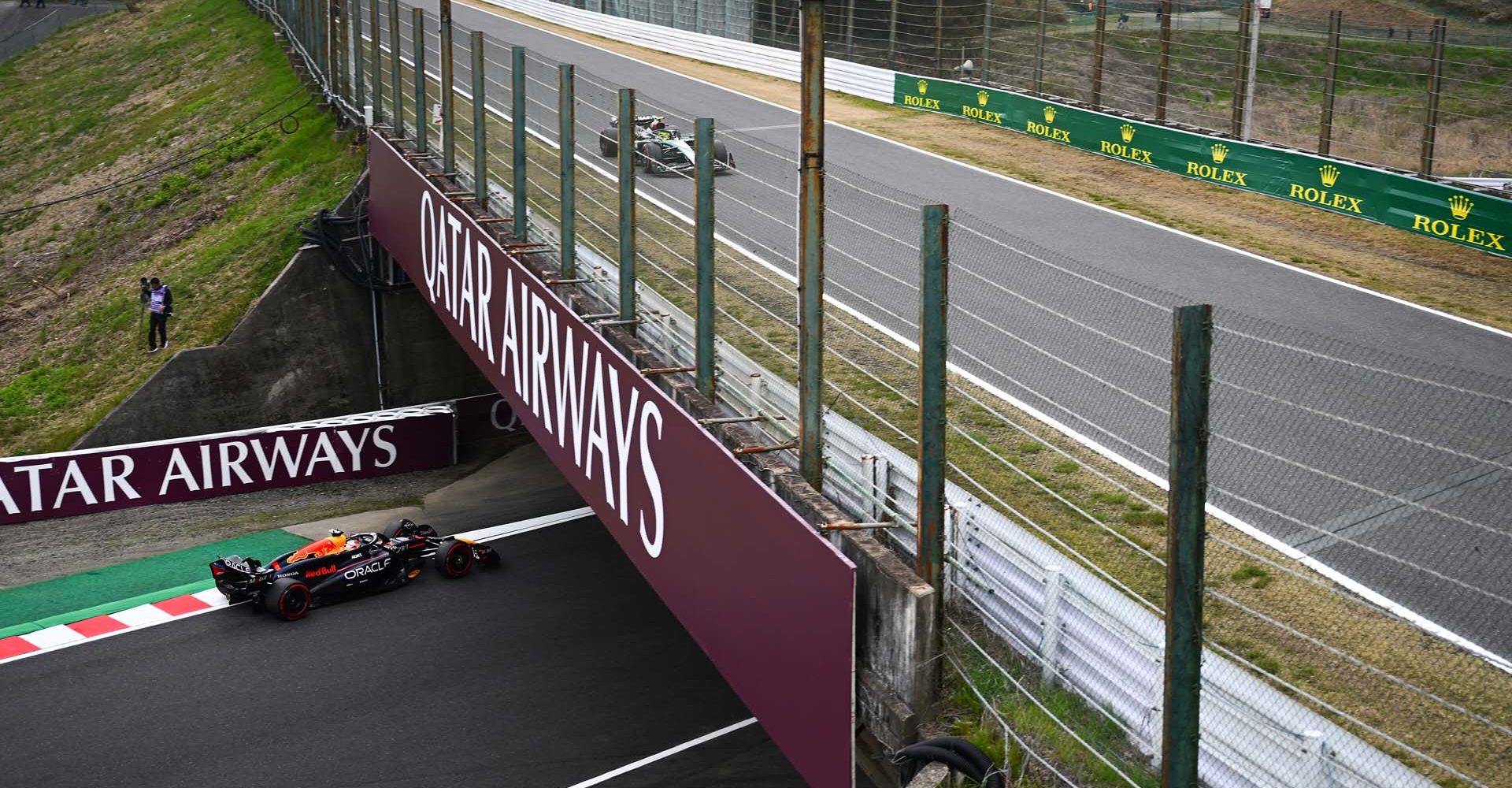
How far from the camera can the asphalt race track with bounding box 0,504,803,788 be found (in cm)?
1006

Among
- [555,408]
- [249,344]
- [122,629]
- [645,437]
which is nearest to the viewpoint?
[645,437]

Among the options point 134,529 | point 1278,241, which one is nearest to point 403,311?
point 134,529

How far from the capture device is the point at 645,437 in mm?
8234

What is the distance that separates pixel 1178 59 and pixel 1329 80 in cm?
319

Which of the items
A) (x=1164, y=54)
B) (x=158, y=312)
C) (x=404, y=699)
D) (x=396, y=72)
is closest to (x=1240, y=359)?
(x=404, y=699)

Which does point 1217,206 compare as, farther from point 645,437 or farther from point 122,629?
point 122,629

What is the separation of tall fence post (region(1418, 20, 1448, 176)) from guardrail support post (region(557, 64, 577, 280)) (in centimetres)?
1070

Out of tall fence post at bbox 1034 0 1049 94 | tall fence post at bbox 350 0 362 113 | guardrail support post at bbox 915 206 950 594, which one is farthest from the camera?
tall fence post at bbox 1034 0 1049 94

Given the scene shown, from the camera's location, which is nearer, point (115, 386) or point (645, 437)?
point (645, 437)

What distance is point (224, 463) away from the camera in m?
18.7

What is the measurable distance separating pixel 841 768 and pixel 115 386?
18.0 metres

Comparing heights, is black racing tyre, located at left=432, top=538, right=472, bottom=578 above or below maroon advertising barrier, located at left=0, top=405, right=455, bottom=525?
above

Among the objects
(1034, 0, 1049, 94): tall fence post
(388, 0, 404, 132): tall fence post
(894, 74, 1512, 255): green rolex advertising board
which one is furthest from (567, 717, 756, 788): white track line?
(1034, 0, 1049, 94): tall fence post

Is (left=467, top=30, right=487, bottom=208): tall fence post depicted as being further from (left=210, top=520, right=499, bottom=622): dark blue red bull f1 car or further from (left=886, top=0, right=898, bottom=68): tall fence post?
(left=886, top=0, right=898, bottom=68): tall fence post
